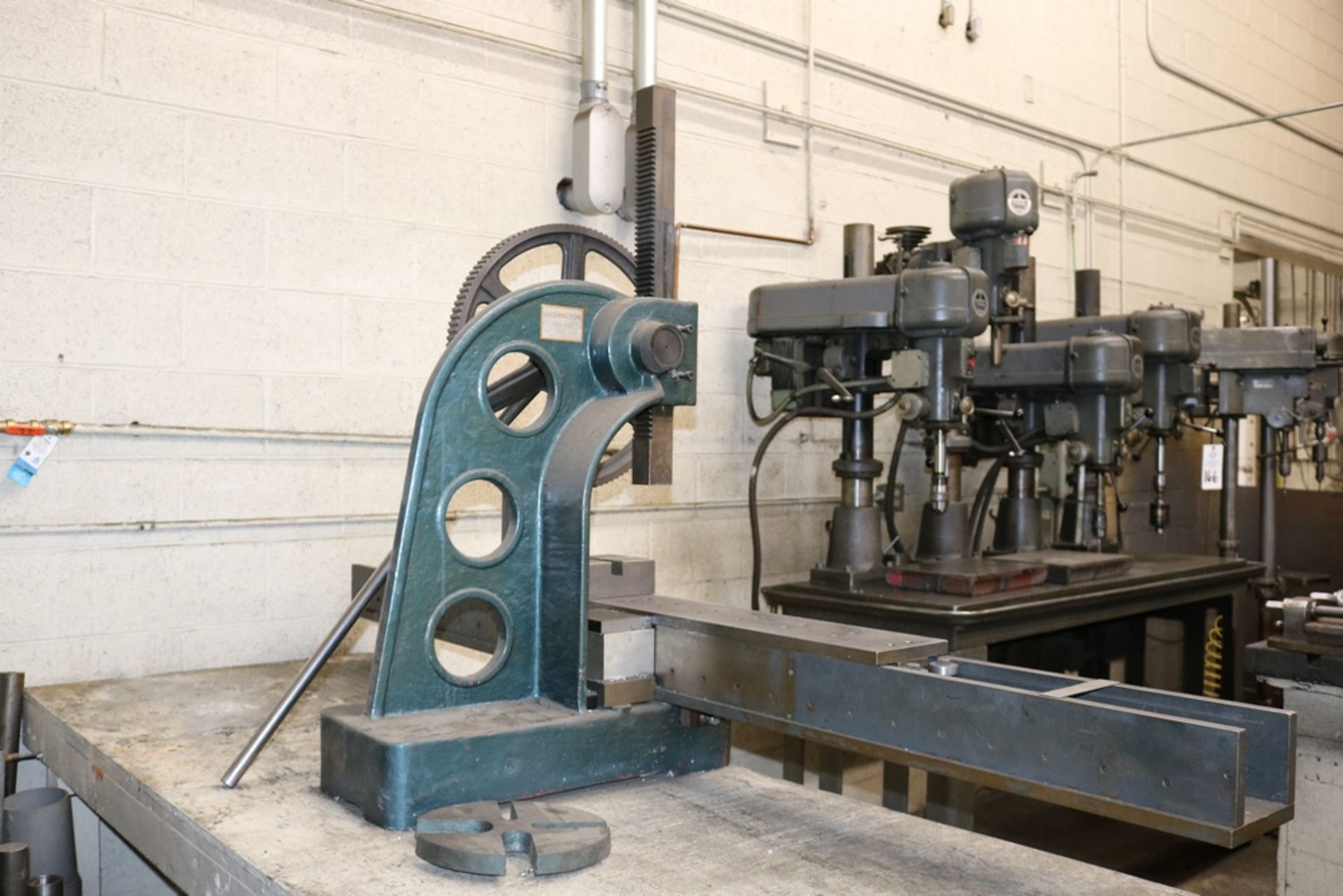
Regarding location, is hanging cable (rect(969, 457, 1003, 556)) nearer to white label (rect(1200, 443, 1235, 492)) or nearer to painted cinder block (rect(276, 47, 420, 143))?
white label (rect(1200, 443, 1235, 492))

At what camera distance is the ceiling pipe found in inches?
104

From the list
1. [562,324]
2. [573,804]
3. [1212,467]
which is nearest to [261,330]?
[562,324]

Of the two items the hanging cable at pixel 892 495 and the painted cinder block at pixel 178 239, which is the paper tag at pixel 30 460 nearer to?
the painted cinder block at pixel 178 239

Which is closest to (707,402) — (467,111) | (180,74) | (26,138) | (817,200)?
(817,200)

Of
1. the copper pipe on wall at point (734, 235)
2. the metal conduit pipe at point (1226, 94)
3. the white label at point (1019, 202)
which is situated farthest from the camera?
the metal conduit pipe at point (1226, 94)

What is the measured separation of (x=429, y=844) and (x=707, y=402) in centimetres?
203

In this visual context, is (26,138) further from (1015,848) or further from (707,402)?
(1015,848)

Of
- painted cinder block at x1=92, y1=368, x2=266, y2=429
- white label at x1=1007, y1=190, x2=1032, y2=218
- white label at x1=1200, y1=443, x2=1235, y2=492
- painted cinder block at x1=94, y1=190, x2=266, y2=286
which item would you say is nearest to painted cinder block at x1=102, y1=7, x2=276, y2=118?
painted cinder block at x1=94, y1=190, x2=266, y2=286

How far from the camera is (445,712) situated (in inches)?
54.5

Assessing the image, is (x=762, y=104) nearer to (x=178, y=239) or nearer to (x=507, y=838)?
(x=178, y=239)

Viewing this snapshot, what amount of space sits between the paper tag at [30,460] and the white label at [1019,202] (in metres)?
2.13

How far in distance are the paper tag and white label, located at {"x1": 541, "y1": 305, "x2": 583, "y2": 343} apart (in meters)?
1.06

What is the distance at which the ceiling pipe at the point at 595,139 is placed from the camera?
2.65 m

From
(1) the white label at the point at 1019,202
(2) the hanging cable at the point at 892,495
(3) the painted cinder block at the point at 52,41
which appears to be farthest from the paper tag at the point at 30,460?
(1) the white label at the point at 1019,202
